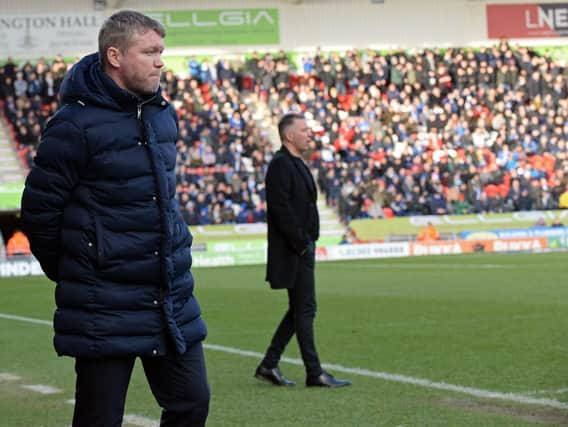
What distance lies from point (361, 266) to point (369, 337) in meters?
15.7

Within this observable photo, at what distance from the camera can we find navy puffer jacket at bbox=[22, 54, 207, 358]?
4223 millimetres

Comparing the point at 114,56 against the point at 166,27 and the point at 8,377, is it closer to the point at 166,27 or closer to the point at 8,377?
the point at 8,377

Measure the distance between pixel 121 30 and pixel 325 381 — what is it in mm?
4760

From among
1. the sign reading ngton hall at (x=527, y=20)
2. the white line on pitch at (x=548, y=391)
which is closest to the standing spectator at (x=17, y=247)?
the white line on pitch at (x=548, y=391)

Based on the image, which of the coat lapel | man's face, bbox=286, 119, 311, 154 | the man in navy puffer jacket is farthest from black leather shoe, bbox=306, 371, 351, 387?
the man in navy puffer jacket

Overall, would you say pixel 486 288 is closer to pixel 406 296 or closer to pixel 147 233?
pixel 406 296

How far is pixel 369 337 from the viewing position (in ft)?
38.9

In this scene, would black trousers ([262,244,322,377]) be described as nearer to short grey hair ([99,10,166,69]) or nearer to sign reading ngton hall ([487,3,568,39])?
short grey hair ([99,10,166,69])

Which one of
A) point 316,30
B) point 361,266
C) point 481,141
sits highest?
point 316,30

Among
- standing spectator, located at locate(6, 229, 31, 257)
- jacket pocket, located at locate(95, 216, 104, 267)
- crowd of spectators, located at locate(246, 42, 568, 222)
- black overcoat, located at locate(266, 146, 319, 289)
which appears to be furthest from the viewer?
crowd of spectators, located at locate(246, 42, 568, 222)

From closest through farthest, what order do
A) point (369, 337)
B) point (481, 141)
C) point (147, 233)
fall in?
1. point (147, 233)
2. point (369, 337)
3. point (481, 141)

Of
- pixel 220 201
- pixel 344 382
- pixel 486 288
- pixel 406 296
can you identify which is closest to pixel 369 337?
pixel 344 382

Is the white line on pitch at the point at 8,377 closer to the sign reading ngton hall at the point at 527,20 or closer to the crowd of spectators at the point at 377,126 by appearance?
the crowd of spectators at the point at 377,126

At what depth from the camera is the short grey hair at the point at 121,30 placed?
4.26 m
